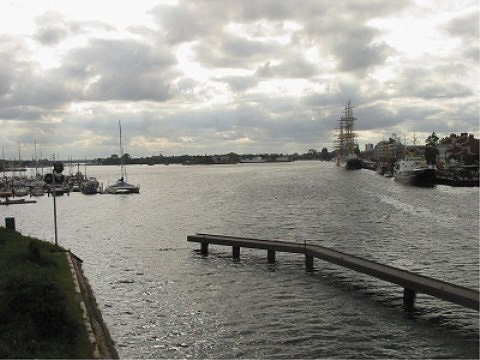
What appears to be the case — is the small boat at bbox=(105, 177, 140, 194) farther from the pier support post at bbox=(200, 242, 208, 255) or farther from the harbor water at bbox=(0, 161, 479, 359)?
the pier support post at bbox=(200, 242, 208, 255)

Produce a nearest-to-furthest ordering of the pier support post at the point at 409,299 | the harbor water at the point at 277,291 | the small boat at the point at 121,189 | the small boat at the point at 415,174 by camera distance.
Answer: the harbor water at the point at 277,291
the pier support post at the point at 409,299
the small boat at the point at 121,189
the small boat at the point at 415,174

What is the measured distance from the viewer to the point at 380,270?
22.6 m

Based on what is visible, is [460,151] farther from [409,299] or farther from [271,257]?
[409,299]

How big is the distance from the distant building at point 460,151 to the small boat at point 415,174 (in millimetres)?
33776

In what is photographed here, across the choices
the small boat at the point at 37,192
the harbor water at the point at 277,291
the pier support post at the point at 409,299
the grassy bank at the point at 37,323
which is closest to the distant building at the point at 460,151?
the harbor water at the point at 277,291

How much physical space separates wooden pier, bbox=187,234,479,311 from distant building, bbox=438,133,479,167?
137147mm

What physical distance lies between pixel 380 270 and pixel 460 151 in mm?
161002

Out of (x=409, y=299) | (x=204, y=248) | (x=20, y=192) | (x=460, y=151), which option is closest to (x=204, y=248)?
(x=204, y=248)

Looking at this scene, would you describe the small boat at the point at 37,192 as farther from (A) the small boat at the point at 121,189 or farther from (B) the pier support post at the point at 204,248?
(B) the pier support post at the point at 204,248

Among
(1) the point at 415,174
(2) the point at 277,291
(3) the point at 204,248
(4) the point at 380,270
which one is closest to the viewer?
(4) the point at 380,270

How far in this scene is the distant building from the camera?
15325cm

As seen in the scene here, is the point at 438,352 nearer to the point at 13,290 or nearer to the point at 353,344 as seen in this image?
the point at 353,344

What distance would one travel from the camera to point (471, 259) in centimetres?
3100

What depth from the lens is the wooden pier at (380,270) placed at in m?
18.5
